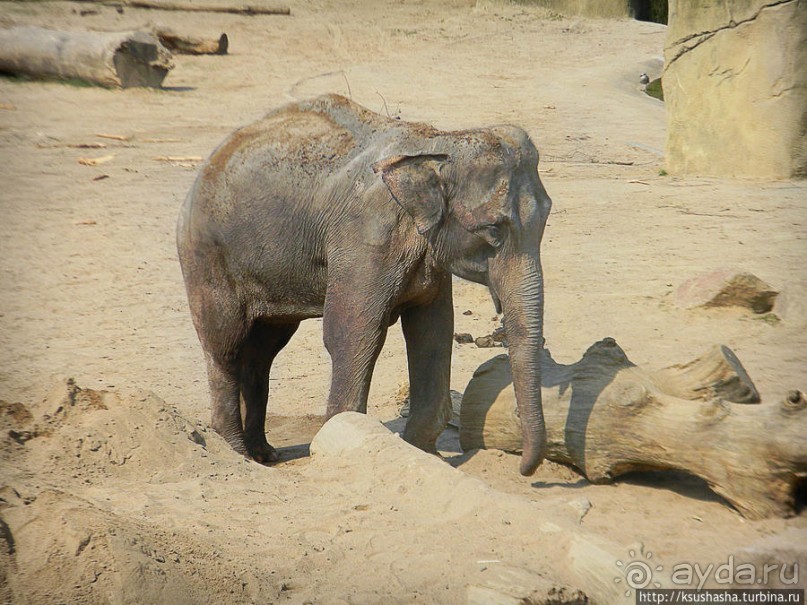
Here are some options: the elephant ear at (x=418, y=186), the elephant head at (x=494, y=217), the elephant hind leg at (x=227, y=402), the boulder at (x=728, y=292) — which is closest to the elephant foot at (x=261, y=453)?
the elephant hind leg at (x=227, y=402)

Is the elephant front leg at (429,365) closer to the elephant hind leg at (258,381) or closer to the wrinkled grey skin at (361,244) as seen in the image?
the wrinkled grey skin at (361,244)

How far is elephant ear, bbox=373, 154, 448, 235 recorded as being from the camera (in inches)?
227

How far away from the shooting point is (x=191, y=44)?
65.8ft

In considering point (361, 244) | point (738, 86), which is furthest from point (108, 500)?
point (738, 86)

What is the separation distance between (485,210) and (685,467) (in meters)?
1.61

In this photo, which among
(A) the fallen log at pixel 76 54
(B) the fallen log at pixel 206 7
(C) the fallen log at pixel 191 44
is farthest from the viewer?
(B) the fallen log at pixel 206 7

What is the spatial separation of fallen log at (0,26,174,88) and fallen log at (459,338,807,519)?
12250 millimetres

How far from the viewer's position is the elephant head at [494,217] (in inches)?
220

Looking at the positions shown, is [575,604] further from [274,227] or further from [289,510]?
[274,227]

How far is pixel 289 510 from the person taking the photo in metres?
4.80

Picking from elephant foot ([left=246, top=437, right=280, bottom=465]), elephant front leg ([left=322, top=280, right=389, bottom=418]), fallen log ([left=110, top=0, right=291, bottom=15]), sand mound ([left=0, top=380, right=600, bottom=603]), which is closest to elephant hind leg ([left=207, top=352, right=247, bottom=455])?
elephant foot ([left=246, top=437, right=280, bottom=465])

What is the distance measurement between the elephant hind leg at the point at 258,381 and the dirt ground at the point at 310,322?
202 millimetres

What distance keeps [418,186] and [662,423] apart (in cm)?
170

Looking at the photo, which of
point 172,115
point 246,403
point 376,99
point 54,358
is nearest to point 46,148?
point 172,115
